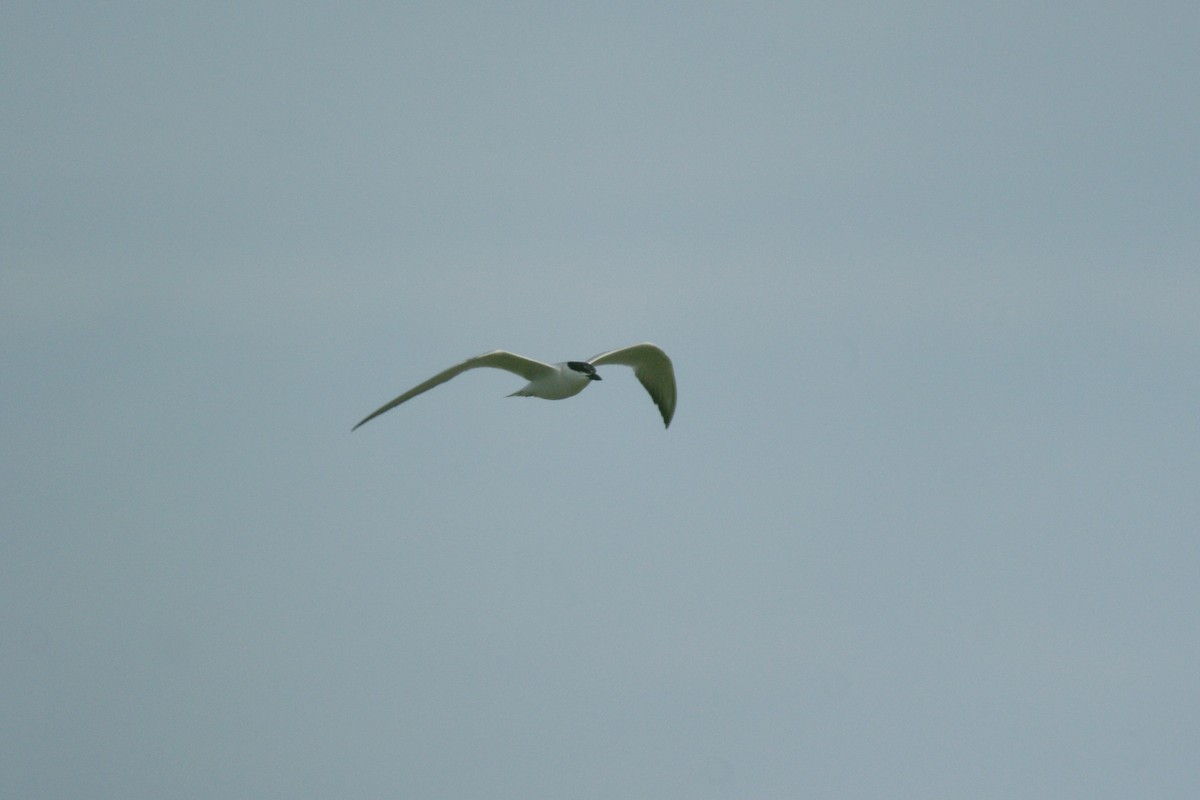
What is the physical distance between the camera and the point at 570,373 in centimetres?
3031

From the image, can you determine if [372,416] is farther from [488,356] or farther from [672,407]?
[672,407]

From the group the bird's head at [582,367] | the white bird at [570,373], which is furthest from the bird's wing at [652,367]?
the bird's head at [582,367]

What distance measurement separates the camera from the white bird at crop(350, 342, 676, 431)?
26.9 m

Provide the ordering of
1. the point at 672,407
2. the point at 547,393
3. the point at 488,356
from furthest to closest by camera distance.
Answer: the point at 672,407
the point at 547,393
the point at 488,356

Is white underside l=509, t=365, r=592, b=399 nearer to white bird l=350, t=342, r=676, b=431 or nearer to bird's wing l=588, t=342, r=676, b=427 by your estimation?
white bird l=350, t=342, r=676, b=431

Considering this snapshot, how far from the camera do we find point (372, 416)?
25.7 meters

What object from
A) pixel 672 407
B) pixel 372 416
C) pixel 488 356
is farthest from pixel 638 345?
pixel 372 416

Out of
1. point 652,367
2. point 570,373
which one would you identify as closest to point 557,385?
point 570,373

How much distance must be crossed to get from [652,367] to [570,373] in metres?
3.83

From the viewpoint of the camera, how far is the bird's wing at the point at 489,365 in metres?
26.1

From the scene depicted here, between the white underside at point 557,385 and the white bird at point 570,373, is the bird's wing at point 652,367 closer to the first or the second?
the white bird at point 570,373

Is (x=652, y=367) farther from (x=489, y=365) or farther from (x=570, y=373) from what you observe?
(x=489, y=365)

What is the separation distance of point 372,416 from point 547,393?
5755mm

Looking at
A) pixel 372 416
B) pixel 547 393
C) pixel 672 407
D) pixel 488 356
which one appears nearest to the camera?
pixel 372 416
